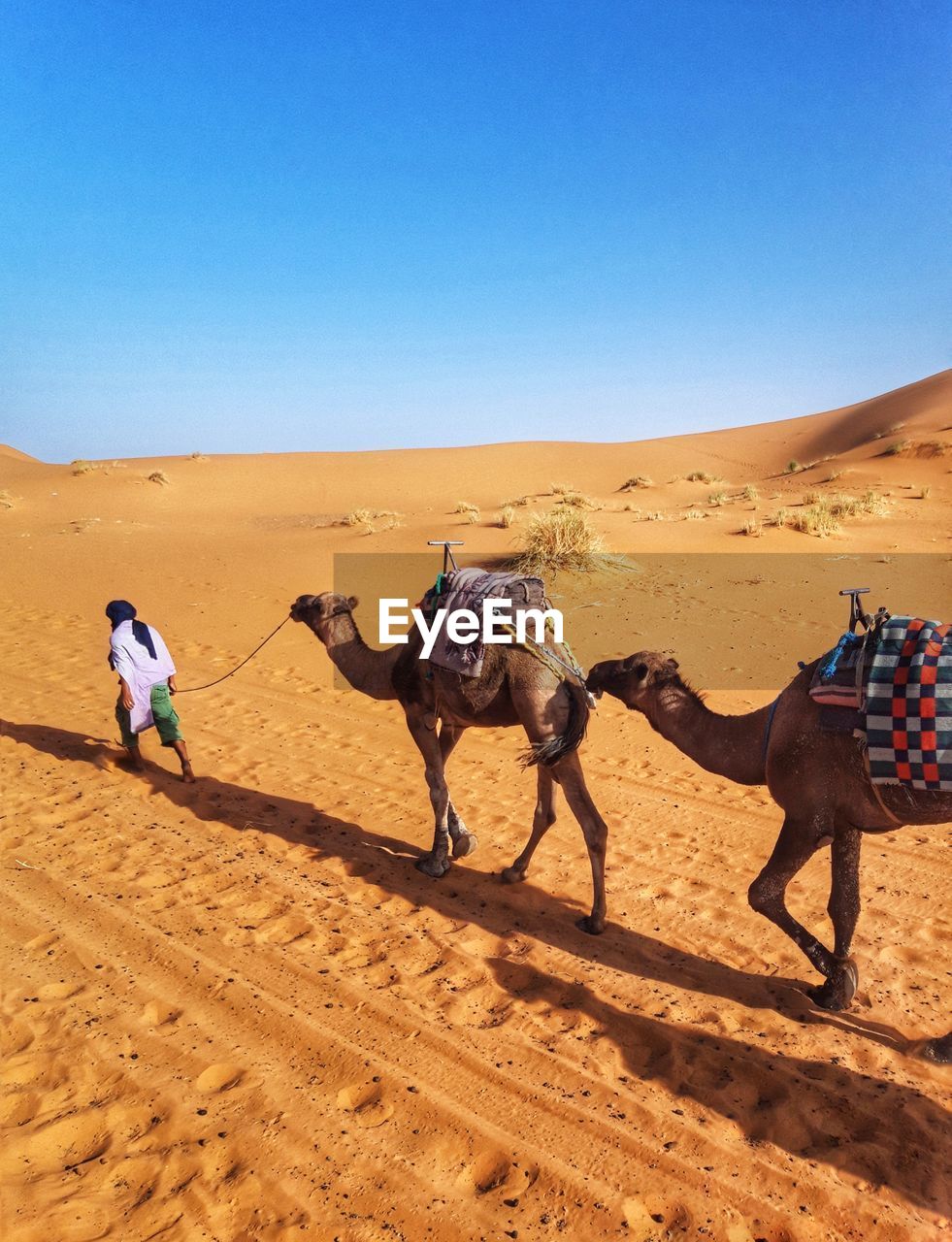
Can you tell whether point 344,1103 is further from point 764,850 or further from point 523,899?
point 764,850

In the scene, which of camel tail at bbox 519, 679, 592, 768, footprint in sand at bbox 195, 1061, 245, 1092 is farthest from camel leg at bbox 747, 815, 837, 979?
footprint in sand at bbox 195, 1061, 245, 1092

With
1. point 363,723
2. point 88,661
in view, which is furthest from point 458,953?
point 88,661

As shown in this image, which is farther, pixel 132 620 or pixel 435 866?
pixel 132 620

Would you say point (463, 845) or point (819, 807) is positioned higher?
point (819, 807)

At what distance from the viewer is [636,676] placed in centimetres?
523

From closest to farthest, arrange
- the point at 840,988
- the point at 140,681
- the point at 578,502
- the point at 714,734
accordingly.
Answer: the point at 840,988 < the point at 714,734 < the point at 140,681 < the point at 578,502

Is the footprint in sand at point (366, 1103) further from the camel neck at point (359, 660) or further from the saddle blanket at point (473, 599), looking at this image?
the camel neck at point (359, 660)

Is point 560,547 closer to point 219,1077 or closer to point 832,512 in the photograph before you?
point 832,512

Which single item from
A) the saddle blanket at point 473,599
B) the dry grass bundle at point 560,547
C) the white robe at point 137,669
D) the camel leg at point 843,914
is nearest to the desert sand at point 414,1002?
the camel leg at point 843,914

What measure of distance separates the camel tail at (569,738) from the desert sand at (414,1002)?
1.11 m

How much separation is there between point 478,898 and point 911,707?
10.6ft

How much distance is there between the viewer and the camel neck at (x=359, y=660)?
21.2 ft

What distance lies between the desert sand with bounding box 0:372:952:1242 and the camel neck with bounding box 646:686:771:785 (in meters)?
1.19

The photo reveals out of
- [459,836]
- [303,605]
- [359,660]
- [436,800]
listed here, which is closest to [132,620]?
[303,605]
